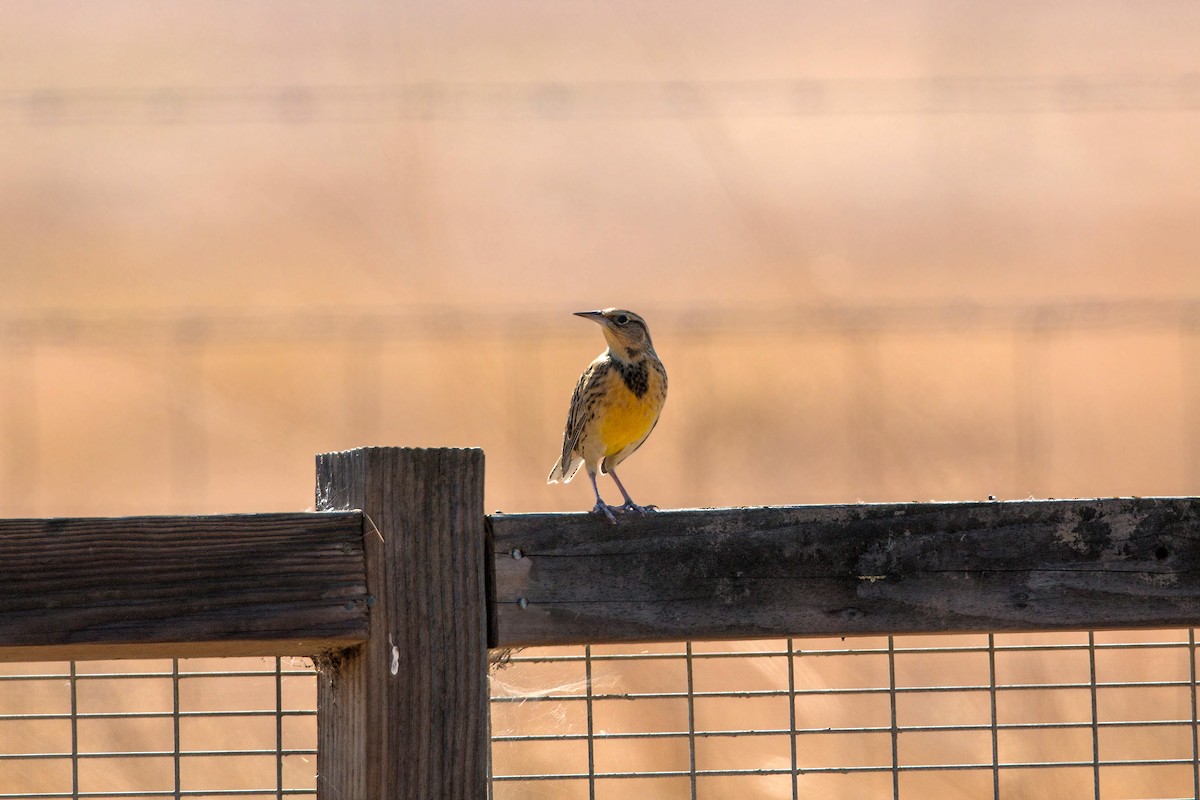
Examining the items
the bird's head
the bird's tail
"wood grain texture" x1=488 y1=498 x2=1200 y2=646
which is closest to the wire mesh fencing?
the bird's tail

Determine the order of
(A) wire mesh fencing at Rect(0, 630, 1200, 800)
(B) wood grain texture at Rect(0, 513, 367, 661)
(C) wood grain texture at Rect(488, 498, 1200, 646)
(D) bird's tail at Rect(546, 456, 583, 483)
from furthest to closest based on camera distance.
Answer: (A) wire mesh fencing at Rect(0, 630, 1200, 800) < (D) bird's tail at Rect(546, 456, 583, 483) < (C) wood grain texture at Rect(488, 498, 1200, 646) < (B) wood grain texture at Rect(0, 513, 367, 661)

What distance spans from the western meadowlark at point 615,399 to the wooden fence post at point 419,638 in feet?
9.64

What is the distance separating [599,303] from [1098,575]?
125 feet

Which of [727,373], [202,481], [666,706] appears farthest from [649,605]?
[727,373]

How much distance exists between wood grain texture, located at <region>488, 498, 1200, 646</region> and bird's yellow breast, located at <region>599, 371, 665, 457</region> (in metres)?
2.93

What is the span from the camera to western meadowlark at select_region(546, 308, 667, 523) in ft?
17.4

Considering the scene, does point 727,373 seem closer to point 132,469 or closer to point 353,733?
point 132,469

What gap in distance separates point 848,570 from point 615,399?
296 cm

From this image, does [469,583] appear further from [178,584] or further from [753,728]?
[753,728]

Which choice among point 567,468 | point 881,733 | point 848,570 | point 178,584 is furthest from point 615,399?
point 178,584

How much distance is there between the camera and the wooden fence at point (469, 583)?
7.09 ft

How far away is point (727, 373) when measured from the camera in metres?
30.8

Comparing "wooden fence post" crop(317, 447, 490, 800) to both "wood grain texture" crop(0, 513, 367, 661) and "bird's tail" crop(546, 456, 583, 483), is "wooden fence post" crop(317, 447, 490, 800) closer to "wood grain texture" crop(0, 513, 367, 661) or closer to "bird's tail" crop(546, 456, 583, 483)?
"wood grain texture" crop(0, 513, 367, 661)

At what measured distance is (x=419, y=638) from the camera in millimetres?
2236
